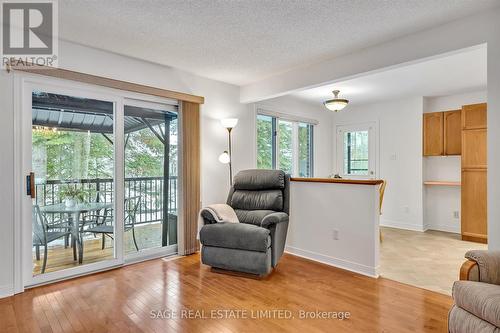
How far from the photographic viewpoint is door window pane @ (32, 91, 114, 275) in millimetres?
2961

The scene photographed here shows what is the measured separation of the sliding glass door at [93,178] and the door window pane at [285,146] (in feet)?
7.16

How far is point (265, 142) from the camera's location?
5.20 metres

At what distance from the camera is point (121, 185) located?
3.46m

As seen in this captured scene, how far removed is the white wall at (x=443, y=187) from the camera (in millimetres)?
5156

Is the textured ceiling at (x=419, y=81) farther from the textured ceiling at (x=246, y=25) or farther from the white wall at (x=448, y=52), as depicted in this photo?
the textured ceiling at (x=246, y=25)

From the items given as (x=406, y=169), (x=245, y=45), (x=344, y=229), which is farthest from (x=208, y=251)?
(x=406, y=169)

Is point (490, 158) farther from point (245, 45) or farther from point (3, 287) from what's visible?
point (3, 287)

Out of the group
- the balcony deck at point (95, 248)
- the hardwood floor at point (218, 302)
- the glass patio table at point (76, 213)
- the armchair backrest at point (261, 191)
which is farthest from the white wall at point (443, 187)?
the glass patio table at point (76, 213)

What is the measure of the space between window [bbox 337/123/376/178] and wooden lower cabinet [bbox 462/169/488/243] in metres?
1.67

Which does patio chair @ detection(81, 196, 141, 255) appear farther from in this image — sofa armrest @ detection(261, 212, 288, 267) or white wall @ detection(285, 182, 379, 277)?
white wall @ detection(285, 182, 379, 277)

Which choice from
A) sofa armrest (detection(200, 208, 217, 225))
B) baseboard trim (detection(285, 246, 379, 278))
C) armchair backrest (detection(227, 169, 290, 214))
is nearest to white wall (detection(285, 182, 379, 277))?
baseboard trim (detection(285, 246, 379, 278))

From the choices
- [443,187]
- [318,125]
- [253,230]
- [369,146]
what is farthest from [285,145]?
[443,187]

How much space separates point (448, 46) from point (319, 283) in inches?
99.5

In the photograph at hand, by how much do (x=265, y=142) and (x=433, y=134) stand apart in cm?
306
